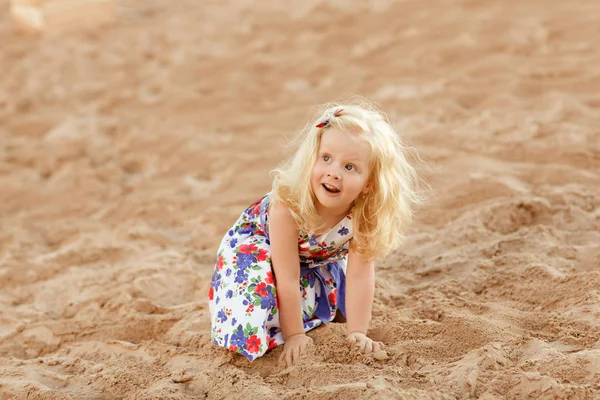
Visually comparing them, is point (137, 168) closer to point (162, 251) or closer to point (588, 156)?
point (162, 251)

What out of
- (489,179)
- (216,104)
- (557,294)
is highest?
(216,104)

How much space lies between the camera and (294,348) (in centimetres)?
229

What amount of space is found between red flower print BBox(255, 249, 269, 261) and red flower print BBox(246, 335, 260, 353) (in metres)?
0.26

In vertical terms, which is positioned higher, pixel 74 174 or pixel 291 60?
pixel 291 60

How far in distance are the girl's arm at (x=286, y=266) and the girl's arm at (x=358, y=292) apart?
16 centimetres

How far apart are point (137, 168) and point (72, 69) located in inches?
67.8

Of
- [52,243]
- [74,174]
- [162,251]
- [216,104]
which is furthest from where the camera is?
[216,104]

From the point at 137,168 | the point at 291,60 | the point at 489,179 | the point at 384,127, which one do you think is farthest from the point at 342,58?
the point at 384,127

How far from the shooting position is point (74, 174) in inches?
162

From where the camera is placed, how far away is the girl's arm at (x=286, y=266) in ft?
7.59

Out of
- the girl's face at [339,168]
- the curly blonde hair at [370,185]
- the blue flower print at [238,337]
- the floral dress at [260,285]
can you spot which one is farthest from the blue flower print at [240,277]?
the girl's face at [339,168]

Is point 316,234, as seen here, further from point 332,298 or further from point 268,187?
point 268,187

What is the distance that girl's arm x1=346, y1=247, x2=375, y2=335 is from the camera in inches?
91.9

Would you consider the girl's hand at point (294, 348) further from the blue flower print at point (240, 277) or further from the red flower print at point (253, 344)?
the blue flower print at point (240, 277)
